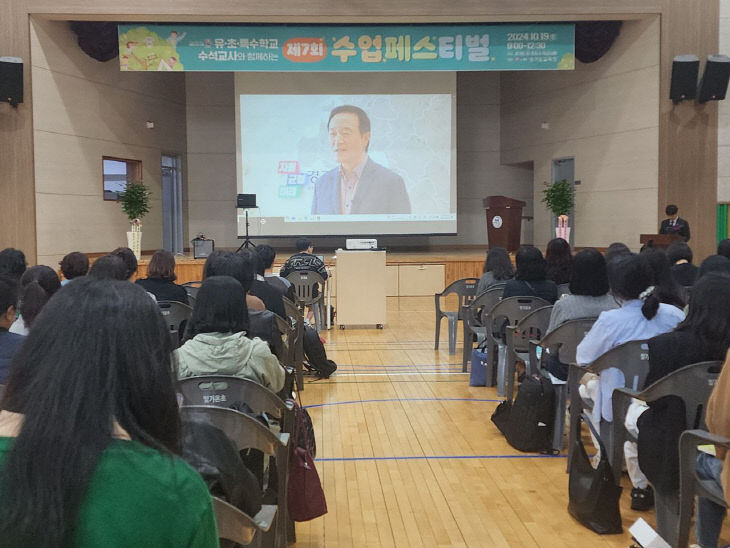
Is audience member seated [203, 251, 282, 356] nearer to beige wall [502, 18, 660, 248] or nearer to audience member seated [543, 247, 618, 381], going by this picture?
audience member seated [543, 247, 618, 381]

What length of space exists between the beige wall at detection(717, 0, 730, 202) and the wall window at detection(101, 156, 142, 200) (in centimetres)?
962

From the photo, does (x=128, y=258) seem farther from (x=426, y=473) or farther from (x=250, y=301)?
(x=426, y=473)

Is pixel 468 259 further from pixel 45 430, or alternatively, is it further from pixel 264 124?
pixel 45 430

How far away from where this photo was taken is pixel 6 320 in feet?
9.80

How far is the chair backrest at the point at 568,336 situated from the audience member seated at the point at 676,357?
1155mm

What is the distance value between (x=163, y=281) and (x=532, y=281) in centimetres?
256

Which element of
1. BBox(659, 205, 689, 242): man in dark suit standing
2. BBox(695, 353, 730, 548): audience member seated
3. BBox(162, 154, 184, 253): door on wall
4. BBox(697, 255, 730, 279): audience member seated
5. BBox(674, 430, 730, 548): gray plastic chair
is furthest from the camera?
BBox(162, 154, 184, 253): door on wall

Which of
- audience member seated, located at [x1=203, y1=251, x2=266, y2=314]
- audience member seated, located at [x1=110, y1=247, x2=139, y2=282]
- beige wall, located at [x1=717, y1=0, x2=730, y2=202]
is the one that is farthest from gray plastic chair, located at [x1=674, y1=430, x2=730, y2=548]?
beige wall, located at [x1=717, y1=0, x2=730, y2=202]

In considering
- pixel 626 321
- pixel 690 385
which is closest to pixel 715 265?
pixel 626 321

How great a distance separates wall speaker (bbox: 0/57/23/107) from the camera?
1062cm

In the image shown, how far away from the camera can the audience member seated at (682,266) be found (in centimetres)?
549

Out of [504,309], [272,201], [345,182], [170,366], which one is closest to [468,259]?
[345,182]

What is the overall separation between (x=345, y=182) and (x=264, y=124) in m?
1.75

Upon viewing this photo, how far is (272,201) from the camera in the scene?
13.4 meters
